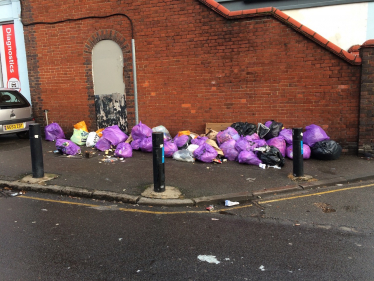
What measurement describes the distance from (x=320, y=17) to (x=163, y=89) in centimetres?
585

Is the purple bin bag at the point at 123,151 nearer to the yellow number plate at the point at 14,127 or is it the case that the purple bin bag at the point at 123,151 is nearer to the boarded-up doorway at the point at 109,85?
the boarded-up doorway at the point at 109,85

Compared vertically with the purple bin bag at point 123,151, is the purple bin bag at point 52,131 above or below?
above

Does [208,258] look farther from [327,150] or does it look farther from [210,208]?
[327,150]

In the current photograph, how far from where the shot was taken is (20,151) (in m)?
7.91

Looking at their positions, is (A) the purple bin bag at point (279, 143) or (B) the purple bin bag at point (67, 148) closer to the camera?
(A) the purple bin bag at point (279, 143)

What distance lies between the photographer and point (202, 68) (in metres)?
7.92

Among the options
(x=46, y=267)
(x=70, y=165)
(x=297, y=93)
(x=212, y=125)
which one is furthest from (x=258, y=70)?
(x=46, y=267)

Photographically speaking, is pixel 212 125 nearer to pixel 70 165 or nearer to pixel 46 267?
pixel 70 165

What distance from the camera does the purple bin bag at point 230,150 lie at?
699cm

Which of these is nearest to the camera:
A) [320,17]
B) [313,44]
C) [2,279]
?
[2,279]

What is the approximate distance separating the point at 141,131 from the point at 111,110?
1569 mm

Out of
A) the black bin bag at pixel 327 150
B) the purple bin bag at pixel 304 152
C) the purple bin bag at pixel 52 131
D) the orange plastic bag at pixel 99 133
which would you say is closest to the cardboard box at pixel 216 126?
the purple bin bag at pixel 304 152

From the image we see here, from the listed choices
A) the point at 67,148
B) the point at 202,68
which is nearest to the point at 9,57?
the point at 67,148

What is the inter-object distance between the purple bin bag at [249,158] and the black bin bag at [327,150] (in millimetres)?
1438
